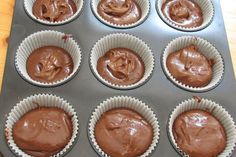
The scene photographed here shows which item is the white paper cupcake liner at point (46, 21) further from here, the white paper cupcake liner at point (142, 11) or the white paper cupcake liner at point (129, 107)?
the white paper cupcake liner at point (129, 107)

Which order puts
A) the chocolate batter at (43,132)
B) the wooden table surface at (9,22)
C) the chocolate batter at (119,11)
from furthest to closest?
the chocolate batter at (119,11), the wooden table surface at (9,22), the chocolate batter at (43,132)

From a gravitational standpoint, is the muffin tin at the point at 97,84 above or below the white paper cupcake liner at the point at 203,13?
below

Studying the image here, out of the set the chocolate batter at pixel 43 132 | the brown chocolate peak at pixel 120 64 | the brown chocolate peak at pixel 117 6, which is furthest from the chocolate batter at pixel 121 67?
the chocolate batter at pixel 43 132

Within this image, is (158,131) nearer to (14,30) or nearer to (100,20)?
(100,20)

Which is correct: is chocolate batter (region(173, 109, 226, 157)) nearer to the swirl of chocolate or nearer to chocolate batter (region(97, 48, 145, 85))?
chocolate batter (region(97, 48, 145, 85))

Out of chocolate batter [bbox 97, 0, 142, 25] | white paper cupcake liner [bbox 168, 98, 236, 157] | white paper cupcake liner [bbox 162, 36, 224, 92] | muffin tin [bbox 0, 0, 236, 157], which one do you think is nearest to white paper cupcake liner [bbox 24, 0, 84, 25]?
muffin tin [bbox 0, 0, 236, 157]

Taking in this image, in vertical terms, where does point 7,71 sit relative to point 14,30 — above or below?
below

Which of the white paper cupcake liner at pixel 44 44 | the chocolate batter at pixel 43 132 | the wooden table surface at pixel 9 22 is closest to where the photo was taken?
the chocolate batter at pixel 43 132

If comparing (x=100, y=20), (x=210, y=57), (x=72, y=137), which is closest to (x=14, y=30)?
(x=100, y=20)
